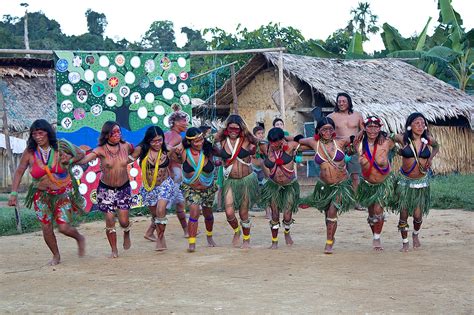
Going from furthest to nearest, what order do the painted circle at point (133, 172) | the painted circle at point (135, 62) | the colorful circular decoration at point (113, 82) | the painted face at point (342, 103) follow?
1. the painted circle at point (133, 172)
2. the painted circle at point (135, 62)
3. the colorful circular decoration at point (113, 82)
4. the painted face at point (342, 103)

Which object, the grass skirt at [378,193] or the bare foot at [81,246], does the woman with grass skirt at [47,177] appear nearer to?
the bare foot at [81,246]

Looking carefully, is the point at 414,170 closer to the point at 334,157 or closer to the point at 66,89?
the point at 334,157

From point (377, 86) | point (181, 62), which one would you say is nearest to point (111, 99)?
point (181, 62)

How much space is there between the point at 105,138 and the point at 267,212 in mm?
4084

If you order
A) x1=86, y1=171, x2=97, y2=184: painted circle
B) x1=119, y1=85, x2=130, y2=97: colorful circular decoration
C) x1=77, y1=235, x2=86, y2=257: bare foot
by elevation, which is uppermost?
x1=119, y1=85, x2=130, y2=97: colorful circular decoration

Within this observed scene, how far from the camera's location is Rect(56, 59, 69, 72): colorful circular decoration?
10055 mm

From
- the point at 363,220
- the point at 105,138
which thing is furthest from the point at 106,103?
the point at 363,220

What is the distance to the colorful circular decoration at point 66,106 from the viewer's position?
33.3 ft

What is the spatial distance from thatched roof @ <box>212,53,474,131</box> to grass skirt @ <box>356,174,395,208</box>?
7933 mm

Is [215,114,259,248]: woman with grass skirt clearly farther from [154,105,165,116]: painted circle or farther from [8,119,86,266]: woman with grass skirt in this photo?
[154,105,165,116]: painted circle

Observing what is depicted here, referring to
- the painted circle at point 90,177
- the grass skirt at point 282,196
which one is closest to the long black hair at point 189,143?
the grass skirt at point 282,196

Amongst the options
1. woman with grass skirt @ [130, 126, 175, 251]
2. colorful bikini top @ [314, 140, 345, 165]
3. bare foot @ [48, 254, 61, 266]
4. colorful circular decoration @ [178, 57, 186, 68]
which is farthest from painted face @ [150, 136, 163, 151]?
colorful circular decoration @ [178, 57, 186, 68]

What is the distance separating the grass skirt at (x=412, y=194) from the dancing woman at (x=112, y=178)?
2.91 metres

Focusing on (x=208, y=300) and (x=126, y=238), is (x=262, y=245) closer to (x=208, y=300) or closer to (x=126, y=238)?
(x=126, y=238)
